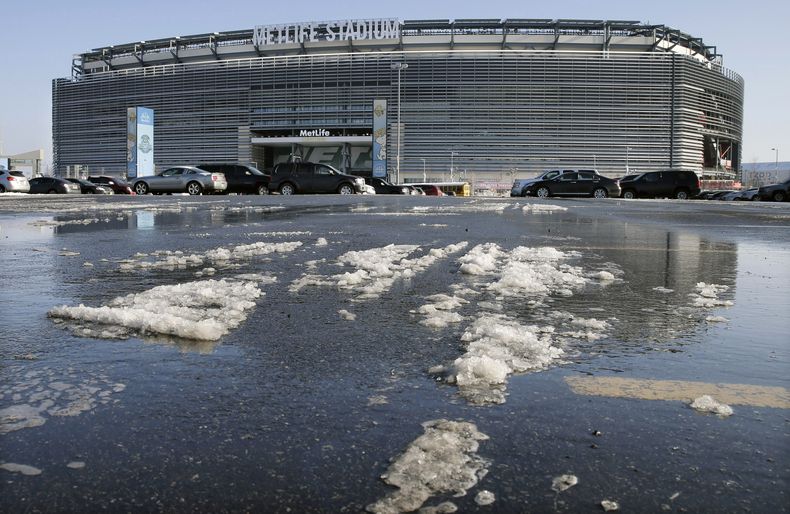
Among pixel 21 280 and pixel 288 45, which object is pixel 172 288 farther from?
pixel 288 45

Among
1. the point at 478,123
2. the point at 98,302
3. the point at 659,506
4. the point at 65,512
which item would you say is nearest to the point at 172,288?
the point at 98,302

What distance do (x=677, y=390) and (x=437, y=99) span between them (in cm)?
8521

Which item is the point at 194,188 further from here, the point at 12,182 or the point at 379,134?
the point at 379,134

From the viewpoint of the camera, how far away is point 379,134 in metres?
84.1

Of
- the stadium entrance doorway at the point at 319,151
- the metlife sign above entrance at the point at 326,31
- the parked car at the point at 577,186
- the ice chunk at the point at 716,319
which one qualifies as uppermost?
the metlife sign above entrance at the point at 326,31

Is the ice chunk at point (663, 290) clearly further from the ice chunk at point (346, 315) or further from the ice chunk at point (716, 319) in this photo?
the ice chunk at point (346, 315)

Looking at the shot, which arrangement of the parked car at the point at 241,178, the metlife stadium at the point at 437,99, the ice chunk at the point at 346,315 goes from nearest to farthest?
the ice chunk at the point at 346,315, the parked car at the point at 241,178, the metlife stadium at the point at 437,99

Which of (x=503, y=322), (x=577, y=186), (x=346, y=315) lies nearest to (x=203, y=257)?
(x=346, y=315)

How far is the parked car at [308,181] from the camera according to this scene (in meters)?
33.2

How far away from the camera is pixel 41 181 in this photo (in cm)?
4000

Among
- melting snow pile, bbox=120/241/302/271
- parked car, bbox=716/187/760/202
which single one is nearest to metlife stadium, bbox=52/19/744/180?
parked car, bbox=716/187/760/202

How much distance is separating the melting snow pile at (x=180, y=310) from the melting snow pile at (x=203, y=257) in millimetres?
1570

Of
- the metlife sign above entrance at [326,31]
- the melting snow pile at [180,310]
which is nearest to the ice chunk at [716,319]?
the melting snow pile at [180,310]

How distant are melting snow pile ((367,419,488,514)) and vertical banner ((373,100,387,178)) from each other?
81722 millimetres
